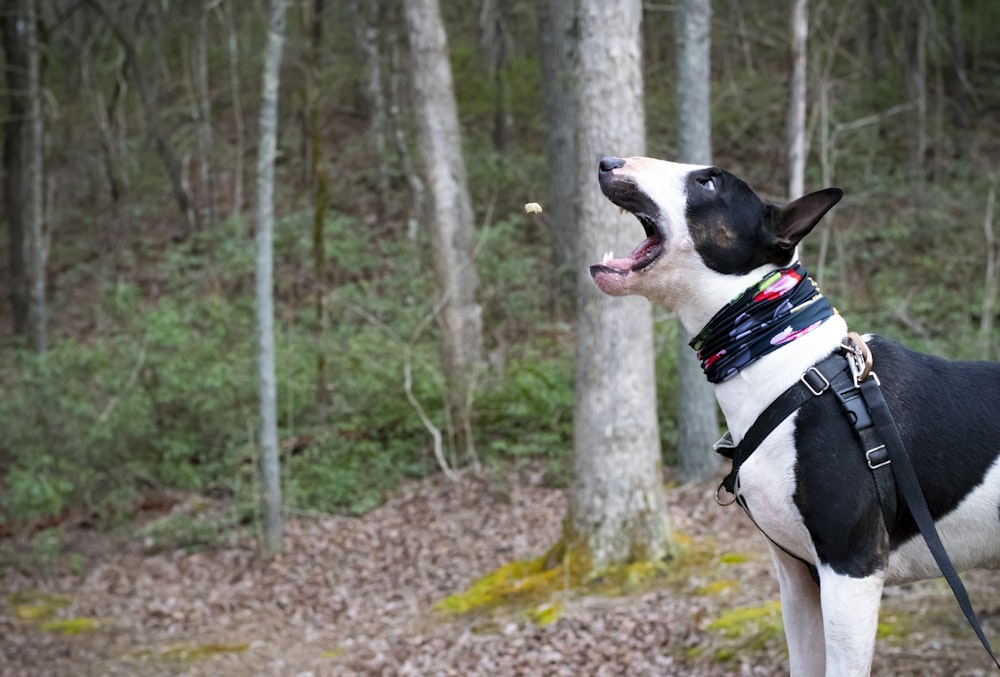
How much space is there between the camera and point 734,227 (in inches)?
112

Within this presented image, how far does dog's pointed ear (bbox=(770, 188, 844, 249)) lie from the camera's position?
2725mm

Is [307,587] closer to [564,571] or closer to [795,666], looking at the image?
[564,571]

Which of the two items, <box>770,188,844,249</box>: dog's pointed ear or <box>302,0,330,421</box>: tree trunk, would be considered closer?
<box>770,188,844,249</box>: dog's pointed ear

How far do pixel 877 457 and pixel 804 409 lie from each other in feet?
0.75

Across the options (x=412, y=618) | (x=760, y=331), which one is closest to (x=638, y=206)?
(x=760, y=331)

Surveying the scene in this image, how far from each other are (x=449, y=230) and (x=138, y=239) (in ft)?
40.8

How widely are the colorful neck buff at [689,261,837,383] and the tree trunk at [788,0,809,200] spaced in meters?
6.78

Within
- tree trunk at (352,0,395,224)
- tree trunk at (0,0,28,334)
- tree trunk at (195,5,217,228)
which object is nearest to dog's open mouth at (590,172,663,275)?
tree trunk at (0,0,28,334)

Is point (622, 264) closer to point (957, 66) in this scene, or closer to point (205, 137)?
point (957, 66)

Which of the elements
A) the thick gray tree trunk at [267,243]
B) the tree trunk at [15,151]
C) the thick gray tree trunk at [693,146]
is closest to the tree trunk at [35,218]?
the tree trunk at [15,151]

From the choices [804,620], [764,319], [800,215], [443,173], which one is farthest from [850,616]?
[443,173]

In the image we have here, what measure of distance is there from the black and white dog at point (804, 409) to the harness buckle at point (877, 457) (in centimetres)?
3

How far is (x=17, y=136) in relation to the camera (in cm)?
1750

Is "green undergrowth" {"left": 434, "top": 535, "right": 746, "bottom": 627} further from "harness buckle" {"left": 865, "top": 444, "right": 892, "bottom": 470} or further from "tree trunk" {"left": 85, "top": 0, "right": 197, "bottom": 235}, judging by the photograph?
"tree trunk" {"left": 85, "top": 0, "right": 197, "bottom": 235}
